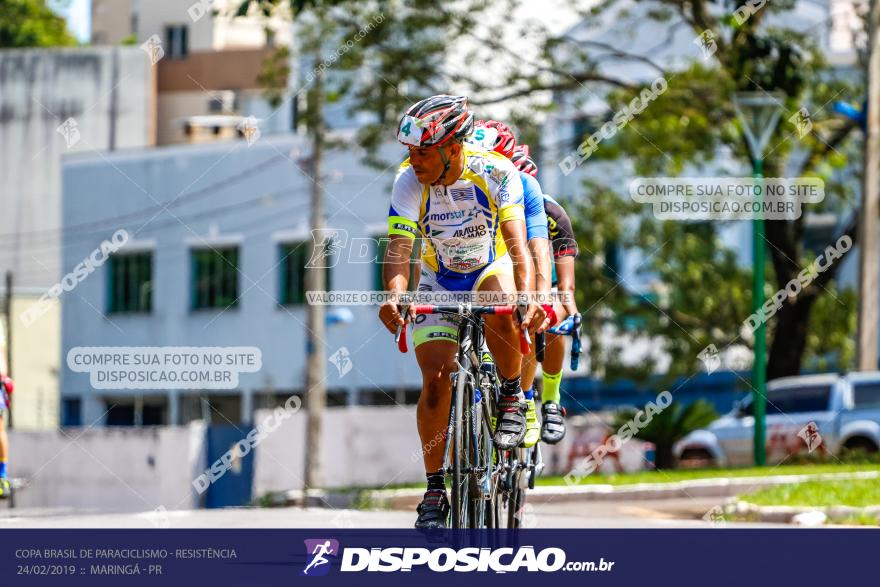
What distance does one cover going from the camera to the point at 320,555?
26.9 ft

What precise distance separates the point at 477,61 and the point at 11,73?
2263 centimetres

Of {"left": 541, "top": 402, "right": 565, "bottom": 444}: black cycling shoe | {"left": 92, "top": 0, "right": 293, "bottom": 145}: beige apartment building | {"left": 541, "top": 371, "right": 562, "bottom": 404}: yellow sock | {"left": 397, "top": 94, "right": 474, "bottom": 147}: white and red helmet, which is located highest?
{"left": 92, "top": 0, "right": 293, "bottom": 145}: beige apartment building

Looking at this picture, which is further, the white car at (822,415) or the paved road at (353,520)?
the white car at (822,415)

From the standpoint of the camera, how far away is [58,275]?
4206 centimetres

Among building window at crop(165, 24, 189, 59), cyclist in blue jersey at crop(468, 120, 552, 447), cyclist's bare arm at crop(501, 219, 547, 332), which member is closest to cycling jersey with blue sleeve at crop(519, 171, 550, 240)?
cyclist in blue jersey at crop(468, 120, 552, 447)

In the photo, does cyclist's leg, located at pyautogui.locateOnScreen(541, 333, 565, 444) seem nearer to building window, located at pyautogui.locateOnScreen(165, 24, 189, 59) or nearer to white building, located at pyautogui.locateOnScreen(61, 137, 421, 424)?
white building, located at pyautogui.locateOnScreen(61, 137, 421, 424)

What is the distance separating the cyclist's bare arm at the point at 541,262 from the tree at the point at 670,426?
15.8 m

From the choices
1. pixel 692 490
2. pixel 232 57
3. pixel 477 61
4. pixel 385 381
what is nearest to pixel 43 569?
pixel 692 490

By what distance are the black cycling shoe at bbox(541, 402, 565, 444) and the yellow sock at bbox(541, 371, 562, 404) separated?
4 centimetres

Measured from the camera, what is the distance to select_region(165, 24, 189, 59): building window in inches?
2077

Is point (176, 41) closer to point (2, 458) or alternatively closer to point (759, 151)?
point (759, 151)

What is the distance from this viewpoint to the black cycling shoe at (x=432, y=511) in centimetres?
783

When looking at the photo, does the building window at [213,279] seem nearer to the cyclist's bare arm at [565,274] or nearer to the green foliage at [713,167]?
the green foliage at [713,167]

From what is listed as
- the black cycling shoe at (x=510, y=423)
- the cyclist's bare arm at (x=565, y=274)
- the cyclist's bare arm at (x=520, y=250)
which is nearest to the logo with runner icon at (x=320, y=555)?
the black cycling shoe at (x=510, y=423)
